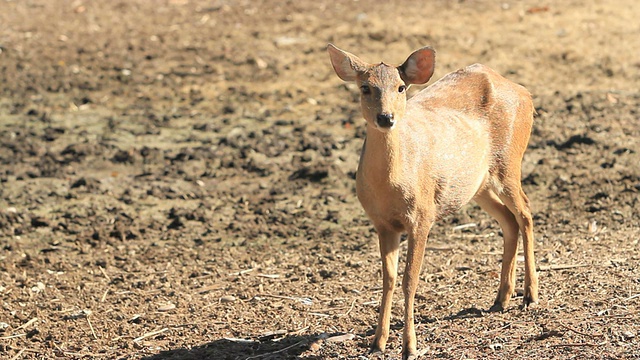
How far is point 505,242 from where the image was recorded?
6875 mm

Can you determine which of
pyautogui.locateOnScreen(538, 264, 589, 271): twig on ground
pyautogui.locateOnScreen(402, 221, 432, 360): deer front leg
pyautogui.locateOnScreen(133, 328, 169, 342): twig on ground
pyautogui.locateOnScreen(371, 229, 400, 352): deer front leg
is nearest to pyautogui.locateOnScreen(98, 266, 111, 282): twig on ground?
pyautogui.locateOnScreen(133, 328, 169, 342): twig on ground

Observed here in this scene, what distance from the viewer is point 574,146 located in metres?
10.2

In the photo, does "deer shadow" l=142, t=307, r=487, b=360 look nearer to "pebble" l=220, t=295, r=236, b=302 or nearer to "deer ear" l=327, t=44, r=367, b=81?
"pebble" l=220, t=295, r=236, b=302

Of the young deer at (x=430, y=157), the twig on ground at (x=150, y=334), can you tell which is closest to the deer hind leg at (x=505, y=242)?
the young deer at (x=430, y=157)

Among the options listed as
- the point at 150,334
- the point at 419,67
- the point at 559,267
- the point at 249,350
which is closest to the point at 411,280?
the point at 249,350

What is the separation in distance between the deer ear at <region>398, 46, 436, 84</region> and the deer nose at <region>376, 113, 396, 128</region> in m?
0.51

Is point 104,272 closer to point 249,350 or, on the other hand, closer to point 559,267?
point 249,350

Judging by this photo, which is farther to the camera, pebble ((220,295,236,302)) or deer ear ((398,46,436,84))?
pebble ((220,295,236,302))

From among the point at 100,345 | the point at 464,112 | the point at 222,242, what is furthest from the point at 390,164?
the point at 222,242

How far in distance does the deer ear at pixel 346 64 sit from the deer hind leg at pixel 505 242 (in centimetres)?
132

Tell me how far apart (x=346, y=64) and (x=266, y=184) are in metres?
4.01

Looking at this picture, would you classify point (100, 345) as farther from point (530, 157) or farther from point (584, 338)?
point (530, 157)

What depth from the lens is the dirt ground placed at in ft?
22.2

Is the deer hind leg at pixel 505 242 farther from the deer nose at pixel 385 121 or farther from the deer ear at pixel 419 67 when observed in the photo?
the deer nose at pixel 385 121
